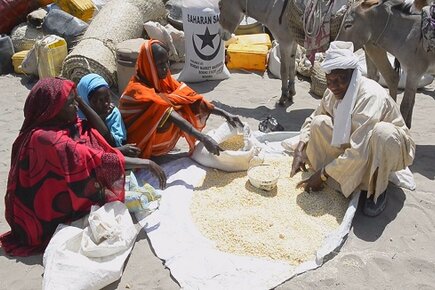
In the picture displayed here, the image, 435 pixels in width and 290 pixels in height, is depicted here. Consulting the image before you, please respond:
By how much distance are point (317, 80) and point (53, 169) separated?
3828 mm

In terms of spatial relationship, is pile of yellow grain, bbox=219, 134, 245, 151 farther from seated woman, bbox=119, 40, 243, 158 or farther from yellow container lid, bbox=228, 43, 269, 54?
yellow container lid, bbox=228, 43, 269, 54

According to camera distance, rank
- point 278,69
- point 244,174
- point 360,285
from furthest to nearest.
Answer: point 278,69
point 244,174
point 360,285

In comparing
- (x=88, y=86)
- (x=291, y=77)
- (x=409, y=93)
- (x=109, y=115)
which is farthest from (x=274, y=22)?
(x=88, y=86)

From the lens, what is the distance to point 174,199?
13.0 feet

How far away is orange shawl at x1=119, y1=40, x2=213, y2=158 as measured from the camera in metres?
4.22

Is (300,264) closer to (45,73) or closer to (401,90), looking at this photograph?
(401,90)

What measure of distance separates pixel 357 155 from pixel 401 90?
3.19 m

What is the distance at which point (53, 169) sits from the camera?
336cm

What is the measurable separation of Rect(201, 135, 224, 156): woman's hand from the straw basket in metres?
2.64

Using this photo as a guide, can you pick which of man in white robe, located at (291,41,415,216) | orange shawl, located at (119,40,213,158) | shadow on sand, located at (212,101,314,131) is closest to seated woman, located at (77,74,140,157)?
orange shawl, located at (119,40,213,158)

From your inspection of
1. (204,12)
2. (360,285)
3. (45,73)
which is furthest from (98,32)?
(360,285)

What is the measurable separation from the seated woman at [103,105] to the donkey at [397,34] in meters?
2.59

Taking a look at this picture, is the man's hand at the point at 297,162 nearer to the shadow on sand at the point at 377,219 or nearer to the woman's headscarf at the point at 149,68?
the shadow on sand at the point at 377,219

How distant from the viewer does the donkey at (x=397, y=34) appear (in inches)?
189
